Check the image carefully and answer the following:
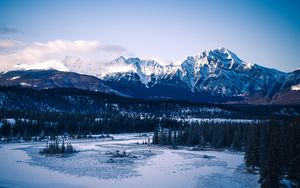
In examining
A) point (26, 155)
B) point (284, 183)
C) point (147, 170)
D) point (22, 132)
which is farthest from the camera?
point (22, 132)

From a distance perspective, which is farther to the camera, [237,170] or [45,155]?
[45,155]

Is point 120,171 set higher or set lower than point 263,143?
lower

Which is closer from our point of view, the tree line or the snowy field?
the tree line

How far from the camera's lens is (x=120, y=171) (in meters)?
74.2

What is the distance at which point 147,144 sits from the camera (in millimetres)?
133625

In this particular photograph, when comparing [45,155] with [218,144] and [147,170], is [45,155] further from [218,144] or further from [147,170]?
[218,144]

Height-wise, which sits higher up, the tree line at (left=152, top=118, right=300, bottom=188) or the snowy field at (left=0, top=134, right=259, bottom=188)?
the tree line at (left=152, top=118, right=300, bottom=188)

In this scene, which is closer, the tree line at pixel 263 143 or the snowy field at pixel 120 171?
the tree line at pixel 263 143

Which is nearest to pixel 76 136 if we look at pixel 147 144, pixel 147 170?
pixel 147 144

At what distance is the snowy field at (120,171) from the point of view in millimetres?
62375

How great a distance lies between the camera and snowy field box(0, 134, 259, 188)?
62.4 metres

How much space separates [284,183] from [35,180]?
3958cm

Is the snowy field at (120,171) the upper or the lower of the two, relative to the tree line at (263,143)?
lower

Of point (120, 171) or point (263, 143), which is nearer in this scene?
point (263, 143)
